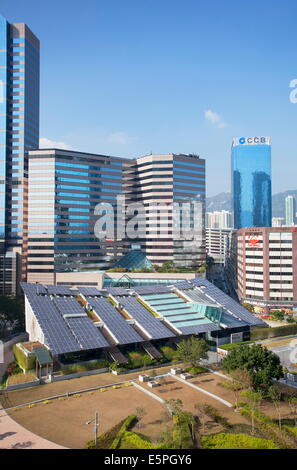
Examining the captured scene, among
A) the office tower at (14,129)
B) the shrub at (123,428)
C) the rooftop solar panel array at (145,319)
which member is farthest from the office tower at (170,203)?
the shrub at (123,428)

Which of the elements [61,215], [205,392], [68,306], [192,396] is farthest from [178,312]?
[61,215]

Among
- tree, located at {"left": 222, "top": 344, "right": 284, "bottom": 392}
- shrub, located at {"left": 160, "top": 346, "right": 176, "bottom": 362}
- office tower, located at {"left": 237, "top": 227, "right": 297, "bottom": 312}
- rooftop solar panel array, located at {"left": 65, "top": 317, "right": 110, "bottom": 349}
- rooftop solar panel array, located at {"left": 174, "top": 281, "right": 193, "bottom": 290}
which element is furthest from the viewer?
office tower, located at {"left": 237, "top": 227, "right": 297, "bottom": 312}

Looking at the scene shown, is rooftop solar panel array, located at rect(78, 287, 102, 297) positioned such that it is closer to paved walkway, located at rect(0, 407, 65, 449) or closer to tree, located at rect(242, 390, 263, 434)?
paved walkway, located at rect(0, 407, 65, 449)

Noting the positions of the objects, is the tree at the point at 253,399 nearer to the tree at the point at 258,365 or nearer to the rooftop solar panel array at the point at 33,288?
the tree at the point at 258,365

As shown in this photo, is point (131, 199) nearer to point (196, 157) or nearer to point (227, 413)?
point (196, 157)

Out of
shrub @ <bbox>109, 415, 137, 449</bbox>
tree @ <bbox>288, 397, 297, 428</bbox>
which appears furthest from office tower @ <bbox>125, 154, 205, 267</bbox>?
shrub @ <bbox>109, 415, 137, 449</bbox>
